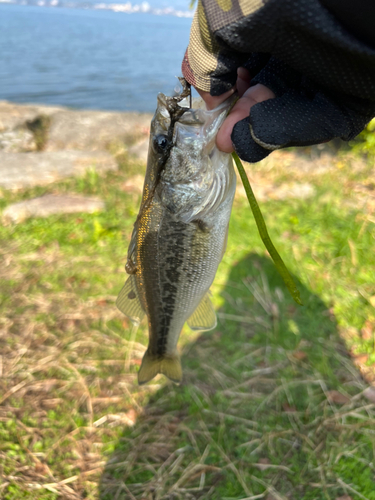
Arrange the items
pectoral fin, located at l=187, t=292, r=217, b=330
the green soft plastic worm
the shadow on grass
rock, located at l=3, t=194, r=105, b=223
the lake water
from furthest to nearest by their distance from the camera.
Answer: the lake water → rock, located at l=3, t=194, r=105, b=223 → the shadow on grass → pectoral fin, located at l=187, t=292, r=217, b=330 → the green soft plastic worm

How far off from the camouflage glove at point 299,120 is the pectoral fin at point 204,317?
112 centimetres

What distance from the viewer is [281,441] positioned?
2.95 metres

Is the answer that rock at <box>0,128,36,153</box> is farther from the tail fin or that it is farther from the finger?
the finger

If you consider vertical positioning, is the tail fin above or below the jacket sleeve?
below

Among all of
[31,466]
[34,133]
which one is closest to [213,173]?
[31,466]

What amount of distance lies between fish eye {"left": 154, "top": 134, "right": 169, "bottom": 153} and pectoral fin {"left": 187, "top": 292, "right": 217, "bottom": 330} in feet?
3.47

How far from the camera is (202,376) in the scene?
11.3ft

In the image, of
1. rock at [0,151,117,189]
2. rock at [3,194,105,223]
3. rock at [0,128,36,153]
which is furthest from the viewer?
rock at [0,128,36,153]

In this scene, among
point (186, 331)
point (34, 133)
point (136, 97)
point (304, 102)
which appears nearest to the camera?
point (304, 102)

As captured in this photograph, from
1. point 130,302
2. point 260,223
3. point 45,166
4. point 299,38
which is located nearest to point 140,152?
point 45,166

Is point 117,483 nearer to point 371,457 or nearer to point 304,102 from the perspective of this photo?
point 371,457

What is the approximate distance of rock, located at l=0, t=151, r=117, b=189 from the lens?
601cm

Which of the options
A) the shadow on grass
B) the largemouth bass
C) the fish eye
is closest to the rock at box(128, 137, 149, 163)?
the shadow on grass

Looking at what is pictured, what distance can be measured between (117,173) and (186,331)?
3672 mm
